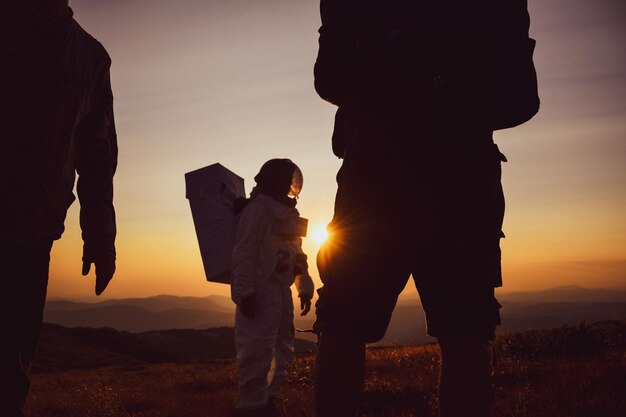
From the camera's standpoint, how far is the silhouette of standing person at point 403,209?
6.35 feet

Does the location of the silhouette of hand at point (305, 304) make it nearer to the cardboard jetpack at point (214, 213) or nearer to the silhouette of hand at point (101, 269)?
the cardboard jetpack at point (214, 213)

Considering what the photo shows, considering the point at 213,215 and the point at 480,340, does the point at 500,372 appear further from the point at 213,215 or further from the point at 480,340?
the point at 480,340

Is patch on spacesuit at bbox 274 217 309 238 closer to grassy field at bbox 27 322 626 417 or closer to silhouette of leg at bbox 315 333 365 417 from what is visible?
grassy field at bbox 27 322 626 417

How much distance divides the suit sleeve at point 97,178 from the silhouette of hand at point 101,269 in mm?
18

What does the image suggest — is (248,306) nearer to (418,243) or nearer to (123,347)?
(418,243)

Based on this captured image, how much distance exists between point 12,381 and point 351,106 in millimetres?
1746

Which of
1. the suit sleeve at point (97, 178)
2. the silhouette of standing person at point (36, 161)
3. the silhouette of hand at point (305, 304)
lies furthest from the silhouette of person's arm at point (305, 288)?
the silhouette of standing person at point (36, 161)

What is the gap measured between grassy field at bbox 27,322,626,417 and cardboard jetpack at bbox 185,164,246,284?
5.17 feet

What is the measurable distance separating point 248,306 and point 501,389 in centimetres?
269

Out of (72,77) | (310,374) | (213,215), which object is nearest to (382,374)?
(310,374)

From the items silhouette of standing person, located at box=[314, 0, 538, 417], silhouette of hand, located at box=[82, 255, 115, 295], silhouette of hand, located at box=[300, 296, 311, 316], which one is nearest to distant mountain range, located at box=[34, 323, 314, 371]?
silhouette of hand, located at box=[300, 296, 311, 316]

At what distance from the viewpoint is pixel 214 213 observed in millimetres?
5758

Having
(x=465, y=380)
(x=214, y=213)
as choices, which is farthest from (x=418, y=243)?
(x=214, y=213)

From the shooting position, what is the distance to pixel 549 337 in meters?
8.37
